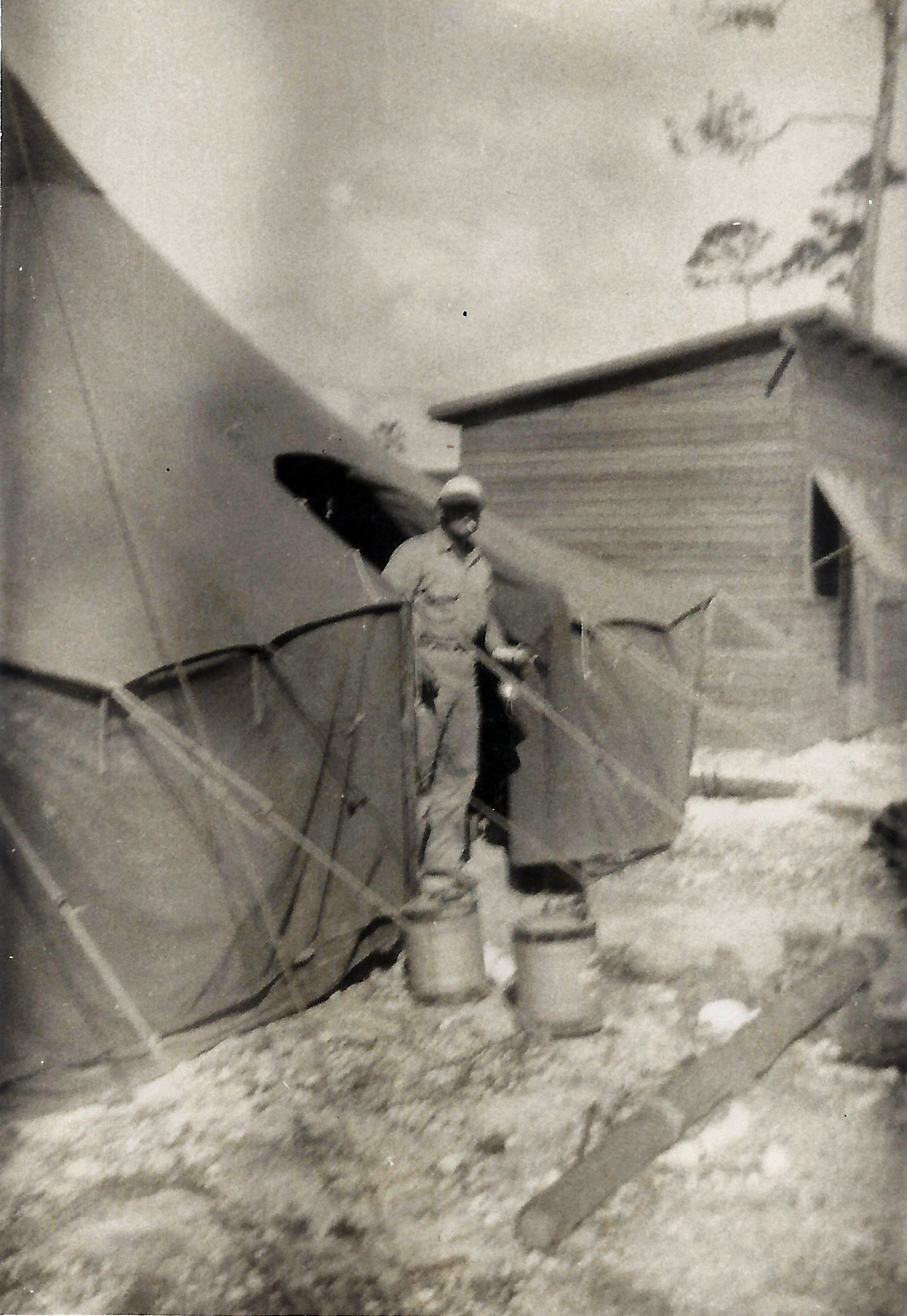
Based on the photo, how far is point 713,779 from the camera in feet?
24.4

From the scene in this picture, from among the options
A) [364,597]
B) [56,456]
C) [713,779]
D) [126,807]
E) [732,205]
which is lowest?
[713,779]

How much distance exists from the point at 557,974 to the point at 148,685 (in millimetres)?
1825

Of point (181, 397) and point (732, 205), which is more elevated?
point (732, 205)

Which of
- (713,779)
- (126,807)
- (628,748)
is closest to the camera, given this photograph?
(126,807)

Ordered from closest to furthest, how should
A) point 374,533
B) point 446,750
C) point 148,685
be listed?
point 148,685 → point 446,750 → point 374,533

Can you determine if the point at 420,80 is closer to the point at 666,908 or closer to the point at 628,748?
the point at 628,748

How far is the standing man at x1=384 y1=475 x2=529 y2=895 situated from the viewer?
16.8ft

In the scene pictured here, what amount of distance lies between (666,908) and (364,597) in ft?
7.56

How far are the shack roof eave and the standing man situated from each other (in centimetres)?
326

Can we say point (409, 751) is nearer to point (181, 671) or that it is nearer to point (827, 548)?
point (181, 671)

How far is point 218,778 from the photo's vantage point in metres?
3.71

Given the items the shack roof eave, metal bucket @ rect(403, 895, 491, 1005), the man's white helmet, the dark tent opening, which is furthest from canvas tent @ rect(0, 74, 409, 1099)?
the shack roof eave

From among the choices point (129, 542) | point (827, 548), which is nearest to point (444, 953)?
point (129, 542)

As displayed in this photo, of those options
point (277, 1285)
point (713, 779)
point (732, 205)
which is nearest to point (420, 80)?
point (732, 205)
